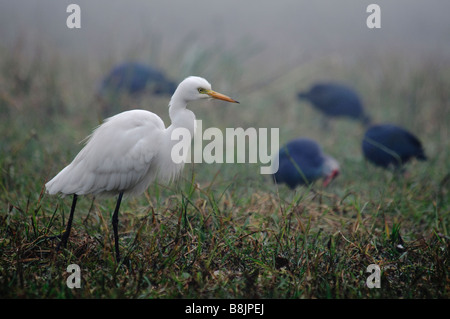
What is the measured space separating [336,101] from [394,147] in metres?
1.96

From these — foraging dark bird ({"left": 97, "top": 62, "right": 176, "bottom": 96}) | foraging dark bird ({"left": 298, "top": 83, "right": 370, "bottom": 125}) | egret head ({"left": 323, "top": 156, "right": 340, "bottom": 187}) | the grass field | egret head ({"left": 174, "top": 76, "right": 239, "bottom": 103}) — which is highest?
foraging dark bird ({"left": 97, "top": 62, "right": 176, "bottom": 96})

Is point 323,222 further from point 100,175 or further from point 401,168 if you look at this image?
point 100,175

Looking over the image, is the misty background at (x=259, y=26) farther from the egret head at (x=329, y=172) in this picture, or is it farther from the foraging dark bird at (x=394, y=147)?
the egret head at (x=329, y=172)

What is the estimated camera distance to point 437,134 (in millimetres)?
6121

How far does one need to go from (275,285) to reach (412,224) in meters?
1.69

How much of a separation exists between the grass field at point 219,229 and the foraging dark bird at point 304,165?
5.9 inches

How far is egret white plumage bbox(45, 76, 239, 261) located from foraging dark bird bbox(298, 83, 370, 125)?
4.06 metres

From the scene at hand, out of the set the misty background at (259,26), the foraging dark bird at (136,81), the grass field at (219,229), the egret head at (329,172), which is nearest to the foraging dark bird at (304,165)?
the egret head at (329,172)

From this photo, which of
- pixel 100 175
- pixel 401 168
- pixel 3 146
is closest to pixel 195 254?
pixel 100 175

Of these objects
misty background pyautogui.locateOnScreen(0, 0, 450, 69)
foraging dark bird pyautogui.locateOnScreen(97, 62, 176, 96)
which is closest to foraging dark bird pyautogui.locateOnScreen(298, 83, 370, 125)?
foraging dark bird pyautogui.locateOnScreen(97, 62, 176, 96)

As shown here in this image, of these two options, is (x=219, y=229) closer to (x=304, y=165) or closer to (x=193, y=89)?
(x=193, y=89)

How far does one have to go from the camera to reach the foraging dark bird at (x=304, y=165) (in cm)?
420

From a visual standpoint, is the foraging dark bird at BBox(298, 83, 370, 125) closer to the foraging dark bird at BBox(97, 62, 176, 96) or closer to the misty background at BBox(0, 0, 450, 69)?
the foraging dark bird at BBox(97, 62, 176, 96)

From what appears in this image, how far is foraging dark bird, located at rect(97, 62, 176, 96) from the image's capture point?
19.2 ft
